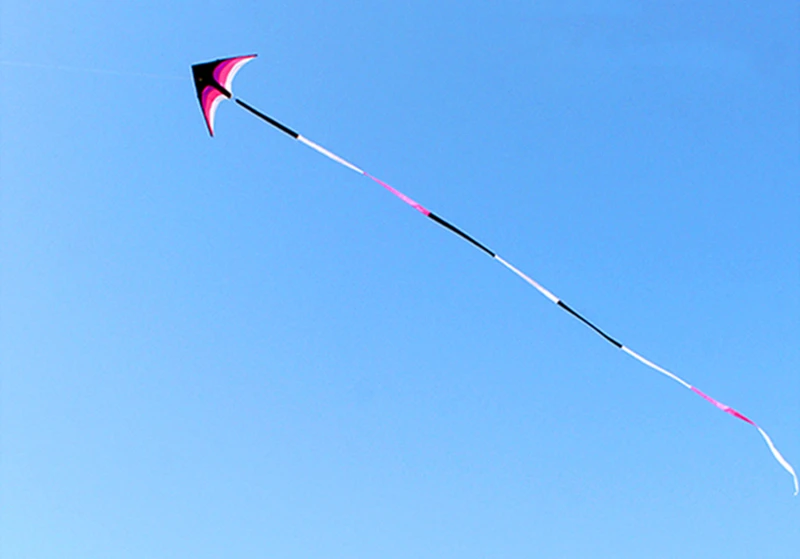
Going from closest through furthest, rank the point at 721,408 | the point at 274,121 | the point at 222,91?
the point at 274,121 → the point at 721,408 → the point at 222,91

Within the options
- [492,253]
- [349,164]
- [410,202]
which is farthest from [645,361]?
[349,164]

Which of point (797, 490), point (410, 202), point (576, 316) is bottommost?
point (797, 490)

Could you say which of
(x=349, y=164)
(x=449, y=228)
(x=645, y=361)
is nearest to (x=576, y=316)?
(x=645, y=361)

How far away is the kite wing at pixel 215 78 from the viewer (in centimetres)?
1068

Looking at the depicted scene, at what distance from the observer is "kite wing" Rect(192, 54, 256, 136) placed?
10680mm

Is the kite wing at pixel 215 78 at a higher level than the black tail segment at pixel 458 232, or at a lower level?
higher

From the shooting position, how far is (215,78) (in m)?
10.8

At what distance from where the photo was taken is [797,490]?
29.6 feet

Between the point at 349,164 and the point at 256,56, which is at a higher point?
the point at 256,56

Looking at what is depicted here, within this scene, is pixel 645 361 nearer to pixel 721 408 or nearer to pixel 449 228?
pixel 721 408

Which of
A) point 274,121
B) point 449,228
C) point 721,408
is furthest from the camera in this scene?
point 721,408

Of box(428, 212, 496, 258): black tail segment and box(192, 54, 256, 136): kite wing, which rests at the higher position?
box(192, 54, 256, 136): kite wing

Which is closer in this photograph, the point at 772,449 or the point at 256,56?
the point at 772,449

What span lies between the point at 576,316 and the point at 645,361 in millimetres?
1520
